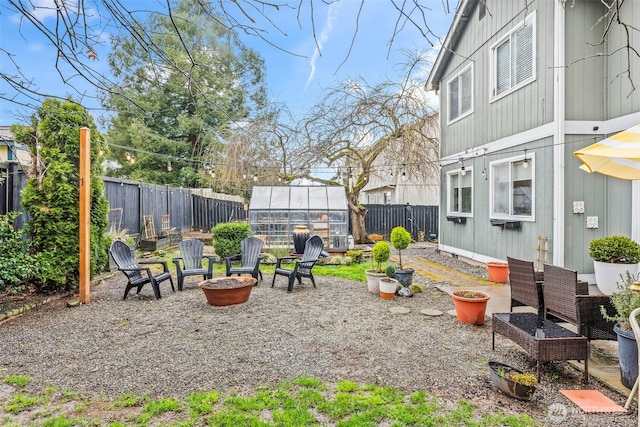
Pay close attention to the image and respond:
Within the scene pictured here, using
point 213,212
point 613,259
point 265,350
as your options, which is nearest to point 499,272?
point 613,259

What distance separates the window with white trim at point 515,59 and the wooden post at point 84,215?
7.17 m

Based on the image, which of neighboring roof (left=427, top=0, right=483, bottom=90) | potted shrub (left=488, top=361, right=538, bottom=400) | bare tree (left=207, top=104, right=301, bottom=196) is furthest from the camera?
bare tree (left=207, top=104, right=301, bottom=196)

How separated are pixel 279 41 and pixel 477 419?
107 inches

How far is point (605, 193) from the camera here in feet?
18.1

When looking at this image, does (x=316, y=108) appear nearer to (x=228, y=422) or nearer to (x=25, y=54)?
(x=25, y=54)

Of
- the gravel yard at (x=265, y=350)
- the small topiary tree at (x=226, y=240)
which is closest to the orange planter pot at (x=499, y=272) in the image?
the gravel yard at (x=265, y=350)

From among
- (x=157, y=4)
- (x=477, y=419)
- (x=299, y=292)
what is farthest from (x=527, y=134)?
(x=157, y=4)

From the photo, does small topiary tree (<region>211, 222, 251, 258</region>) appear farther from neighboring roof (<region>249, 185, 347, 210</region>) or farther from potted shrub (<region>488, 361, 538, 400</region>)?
potted shrub (<region>488, 361, 538, 400</region>)

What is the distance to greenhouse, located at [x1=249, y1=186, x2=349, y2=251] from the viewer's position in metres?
9.80

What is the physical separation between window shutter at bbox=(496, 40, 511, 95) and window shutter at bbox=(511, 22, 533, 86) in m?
0.19

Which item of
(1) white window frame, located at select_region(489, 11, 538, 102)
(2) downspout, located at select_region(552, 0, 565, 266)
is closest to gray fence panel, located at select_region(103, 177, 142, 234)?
(1) white window frame, located at select_region(489, 11, 538, 102)

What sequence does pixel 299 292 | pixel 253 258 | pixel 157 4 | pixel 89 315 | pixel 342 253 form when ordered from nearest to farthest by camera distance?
pixel 157 4 → pixel 89 315 → pixel 299 292 → pixel 253 258 → pixel 342 253

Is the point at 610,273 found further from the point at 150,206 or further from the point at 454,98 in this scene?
the point at 150,206

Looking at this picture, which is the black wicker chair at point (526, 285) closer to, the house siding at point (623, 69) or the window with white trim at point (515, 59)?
the house siding at point (623, 69)
